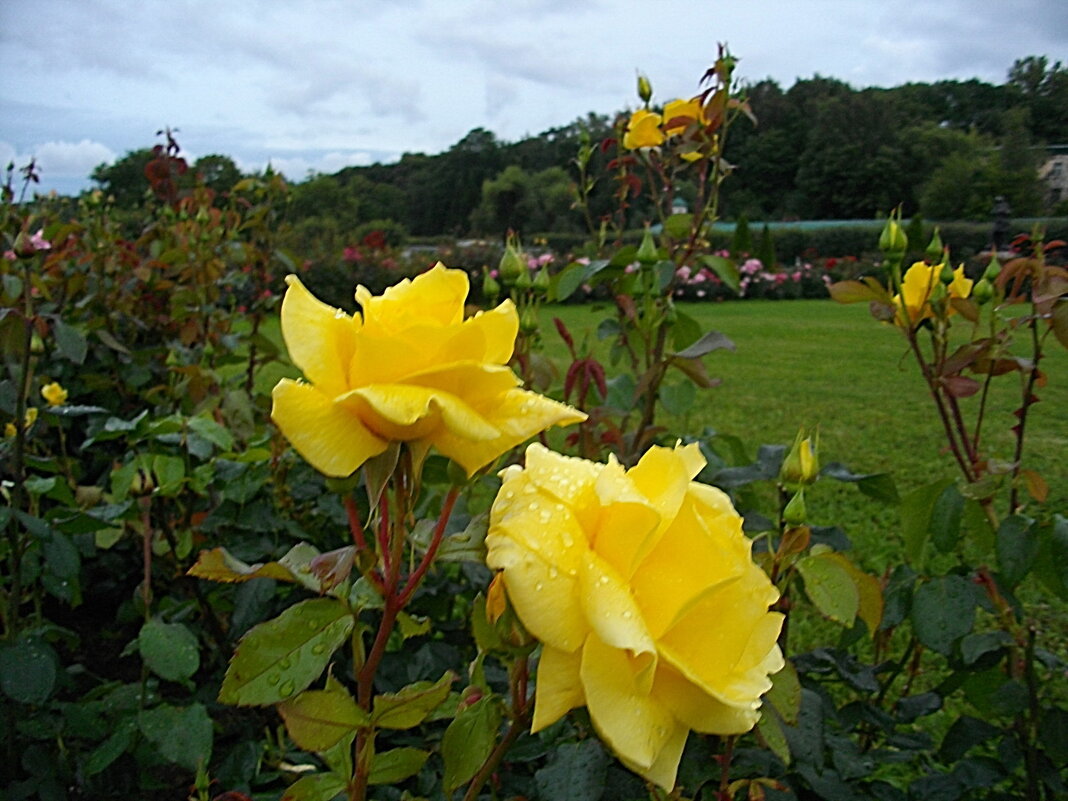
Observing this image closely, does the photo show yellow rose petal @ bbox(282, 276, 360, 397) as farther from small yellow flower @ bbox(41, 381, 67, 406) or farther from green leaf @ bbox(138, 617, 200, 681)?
small yellow flower @ bbox(41, 381, 67, 406)

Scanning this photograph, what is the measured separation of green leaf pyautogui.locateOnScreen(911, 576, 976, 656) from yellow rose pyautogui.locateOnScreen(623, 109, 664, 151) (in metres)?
0.93

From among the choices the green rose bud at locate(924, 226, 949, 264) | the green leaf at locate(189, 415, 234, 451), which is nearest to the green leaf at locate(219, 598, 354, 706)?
the green leaf at locate(189, 415, 234, 451)

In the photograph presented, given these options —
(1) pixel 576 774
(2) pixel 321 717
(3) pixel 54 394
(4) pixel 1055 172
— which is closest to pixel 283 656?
(2) pixel 321 717

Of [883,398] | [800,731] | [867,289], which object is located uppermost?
[867,289]

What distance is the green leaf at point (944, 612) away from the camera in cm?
100

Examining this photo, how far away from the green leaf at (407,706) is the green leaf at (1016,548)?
78 cm

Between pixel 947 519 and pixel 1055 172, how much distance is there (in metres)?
2.25

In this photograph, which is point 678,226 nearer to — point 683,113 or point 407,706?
point 683,113

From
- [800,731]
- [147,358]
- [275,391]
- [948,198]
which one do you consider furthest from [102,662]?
[948,198]

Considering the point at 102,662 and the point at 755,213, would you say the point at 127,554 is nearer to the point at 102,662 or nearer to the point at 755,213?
the point at 102,662

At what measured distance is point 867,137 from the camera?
1327 centimetres

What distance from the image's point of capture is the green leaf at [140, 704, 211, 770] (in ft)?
3.05

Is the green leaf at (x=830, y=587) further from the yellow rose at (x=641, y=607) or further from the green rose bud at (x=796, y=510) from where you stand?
the yellow rose at (x=641, y=607)

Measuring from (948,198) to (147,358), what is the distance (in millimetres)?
8677
